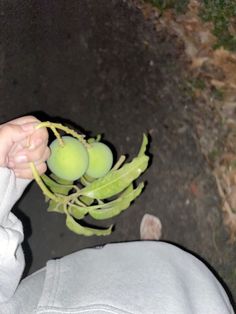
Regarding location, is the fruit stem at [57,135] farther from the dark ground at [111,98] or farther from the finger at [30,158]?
the dark ground at [111,98]

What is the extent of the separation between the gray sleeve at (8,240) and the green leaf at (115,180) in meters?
0.11

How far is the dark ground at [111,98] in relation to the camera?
4.87 ft

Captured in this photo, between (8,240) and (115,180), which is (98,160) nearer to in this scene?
(115,180)

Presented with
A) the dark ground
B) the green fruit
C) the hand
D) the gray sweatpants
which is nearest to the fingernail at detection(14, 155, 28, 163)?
the hand

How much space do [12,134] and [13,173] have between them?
8cm

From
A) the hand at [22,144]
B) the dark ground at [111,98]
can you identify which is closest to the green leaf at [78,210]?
the hand at [22,144]

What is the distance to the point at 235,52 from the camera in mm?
1460

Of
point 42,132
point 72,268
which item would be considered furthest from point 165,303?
point 42,132

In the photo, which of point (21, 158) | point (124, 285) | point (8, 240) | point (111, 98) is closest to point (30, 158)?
point (21, 158)

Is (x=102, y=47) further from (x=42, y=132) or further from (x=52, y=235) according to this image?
(x=42, y=132)

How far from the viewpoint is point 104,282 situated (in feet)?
2.63

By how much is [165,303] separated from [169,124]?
810 mm

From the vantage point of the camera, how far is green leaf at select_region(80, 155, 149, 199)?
0.81 m

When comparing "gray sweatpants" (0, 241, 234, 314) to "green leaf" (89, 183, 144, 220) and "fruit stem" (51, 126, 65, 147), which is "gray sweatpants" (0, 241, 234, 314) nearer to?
"green leaf" (89, 183, 144, 220)
